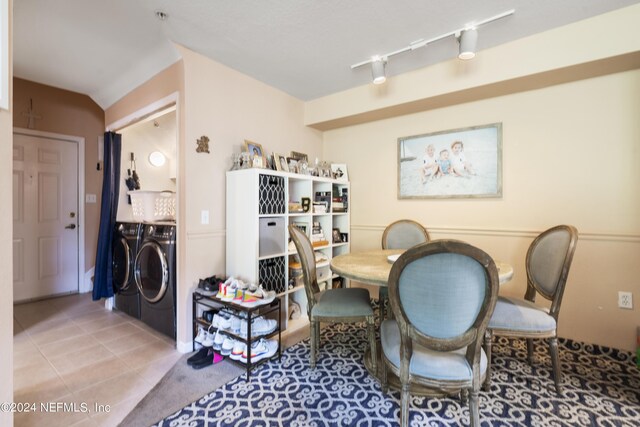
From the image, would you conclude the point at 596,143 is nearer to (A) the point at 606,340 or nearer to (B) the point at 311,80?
(A) the point at 606,340

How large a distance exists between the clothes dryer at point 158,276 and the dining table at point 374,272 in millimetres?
1460

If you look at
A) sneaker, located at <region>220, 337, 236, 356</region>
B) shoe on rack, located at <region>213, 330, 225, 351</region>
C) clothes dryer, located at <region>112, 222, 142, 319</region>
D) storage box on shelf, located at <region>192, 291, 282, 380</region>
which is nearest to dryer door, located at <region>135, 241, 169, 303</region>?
clothes dryer, located at <region>112, 222, 142, 319</region>

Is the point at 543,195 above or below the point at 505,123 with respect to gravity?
below

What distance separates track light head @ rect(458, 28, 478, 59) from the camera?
1.99 meters

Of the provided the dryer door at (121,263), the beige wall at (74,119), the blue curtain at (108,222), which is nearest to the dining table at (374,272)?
the dryer door at (121,263)

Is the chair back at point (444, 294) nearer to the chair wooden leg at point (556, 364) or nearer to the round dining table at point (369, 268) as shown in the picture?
the round dining table at point (369, 268)

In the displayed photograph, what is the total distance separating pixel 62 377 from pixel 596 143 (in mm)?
4339

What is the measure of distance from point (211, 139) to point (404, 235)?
206 cm

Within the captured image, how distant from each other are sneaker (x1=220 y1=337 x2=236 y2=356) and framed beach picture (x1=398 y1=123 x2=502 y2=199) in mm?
2263

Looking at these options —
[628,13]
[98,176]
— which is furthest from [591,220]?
[98,176]

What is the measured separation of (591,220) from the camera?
90.5 inches

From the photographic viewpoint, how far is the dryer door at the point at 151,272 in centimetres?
246

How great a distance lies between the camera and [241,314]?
2.09 meters

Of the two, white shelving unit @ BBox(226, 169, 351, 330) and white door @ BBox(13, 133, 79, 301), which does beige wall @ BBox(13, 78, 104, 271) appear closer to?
white door @ BBox(13, 133, 79, 301)
